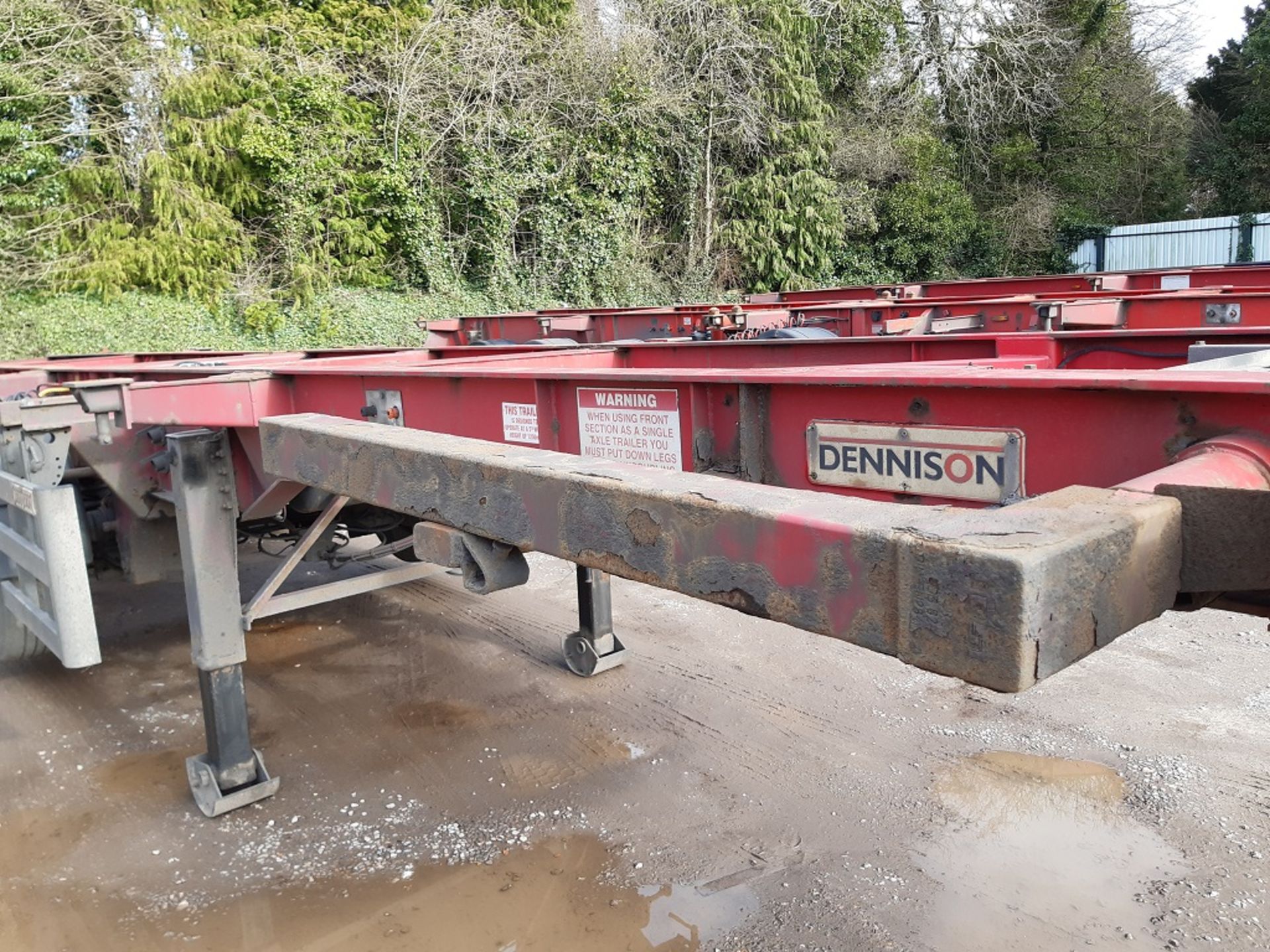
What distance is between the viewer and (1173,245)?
21.8m

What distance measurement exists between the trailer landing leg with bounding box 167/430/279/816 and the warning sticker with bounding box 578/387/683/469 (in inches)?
58.3

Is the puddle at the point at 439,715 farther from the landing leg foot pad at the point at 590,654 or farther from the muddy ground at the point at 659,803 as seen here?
the landing leg foot pad at the point at 590,654

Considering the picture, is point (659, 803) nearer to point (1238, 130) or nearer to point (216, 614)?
point (216, 614)

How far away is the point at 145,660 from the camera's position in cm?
493

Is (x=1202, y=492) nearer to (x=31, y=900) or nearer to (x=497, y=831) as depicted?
(x=497, y=831)

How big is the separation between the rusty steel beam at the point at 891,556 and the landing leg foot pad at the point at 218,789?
91.9 inches

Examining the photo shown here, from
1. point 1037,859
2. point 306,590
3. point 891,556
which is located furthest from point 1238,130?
point 891,556

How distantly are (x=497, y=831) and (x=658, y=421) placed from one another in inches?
66.7

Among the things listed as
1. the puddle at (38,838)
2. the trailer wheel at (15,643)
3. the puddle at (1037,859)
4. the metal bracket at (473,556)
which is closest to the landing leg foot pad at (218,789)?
the puddle at (38,838)

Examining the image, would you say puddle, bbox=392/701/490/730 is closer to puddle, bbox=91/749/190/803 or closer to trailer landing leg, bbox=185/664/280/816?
trailer landing leg, bbox=185/664/280/816

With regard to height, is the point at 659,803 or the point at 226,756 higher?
the point at 226,756

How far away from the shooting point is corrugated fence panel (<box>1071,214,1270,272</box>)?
2116cm

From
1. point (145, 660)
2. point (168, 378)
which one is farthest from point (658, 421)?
point (145, 660)

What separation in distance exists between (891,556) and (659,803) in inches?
100
